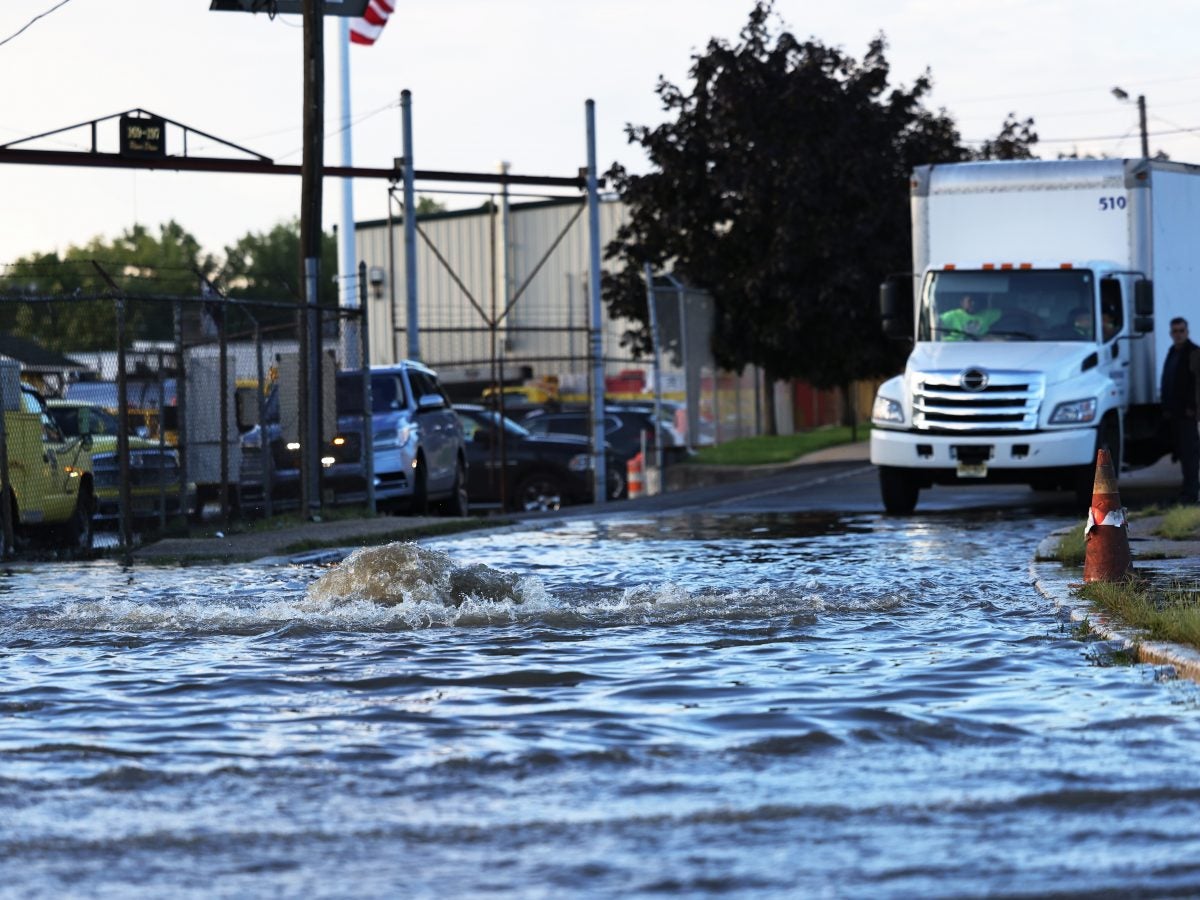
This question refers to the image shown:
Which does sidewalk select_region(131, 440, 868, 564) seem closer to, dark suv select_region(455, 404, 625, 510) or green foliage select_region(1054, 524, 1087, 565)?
dark suv select_region(455, 404, 625, 510)

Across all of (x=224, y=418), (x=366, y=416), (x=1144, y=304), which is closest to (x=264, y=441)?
(x=224, y=418)

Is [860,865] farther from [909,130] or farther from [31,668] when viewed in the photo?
[909,130]

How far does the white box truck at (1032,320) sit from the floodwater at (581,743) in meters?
7.22

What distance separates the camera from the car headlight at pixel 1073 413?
20438 mm

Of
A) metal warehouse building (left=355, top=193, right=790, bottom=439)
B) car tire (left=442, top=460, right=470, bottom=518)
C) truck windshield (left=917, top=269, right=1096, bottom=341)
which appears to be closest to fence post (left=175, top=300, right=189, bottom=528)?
car tire (left=442, top=460, right=470, bottom=518)

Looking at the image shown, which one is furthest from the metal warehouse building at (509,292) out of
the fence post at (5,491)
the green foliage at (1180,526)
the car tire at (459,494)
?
the green foliage at (1180,526)

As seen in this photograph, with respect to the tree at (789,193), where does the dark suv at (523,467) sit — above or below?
below

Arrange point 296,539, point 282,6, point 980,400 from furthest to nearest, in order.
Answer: point 282,6 < point 980,400 < point 296,539

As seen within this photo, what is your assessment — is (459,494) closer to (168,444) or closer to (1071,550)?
(168,444)

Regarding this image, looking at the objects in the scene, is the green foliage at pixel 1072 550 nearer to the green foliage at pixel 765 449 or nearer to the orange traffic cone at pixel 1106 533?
the orange traffic cone at pixel 1106 533

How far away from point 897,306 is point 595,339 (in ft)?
31.3

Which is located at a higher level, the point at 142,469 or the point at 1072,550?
the point at 142,469

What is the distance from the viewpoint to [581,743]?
7.53 meters

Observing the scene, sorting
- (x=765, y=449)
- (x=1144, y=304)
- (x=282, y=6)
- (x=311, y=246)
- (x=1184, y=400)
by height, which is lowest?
(x=765, y=449)
